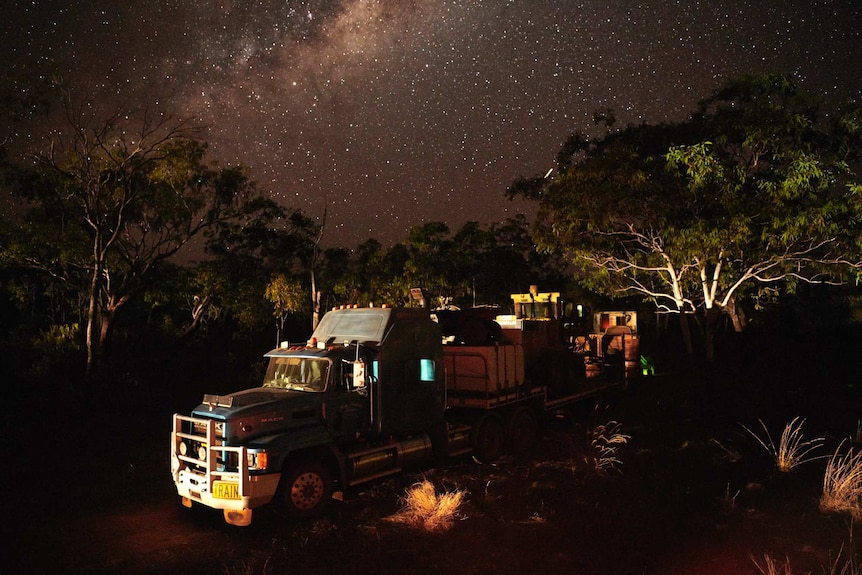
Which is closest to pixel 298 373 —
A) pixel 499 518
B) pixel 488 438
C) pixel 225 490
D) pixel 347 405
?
pixel 347 405

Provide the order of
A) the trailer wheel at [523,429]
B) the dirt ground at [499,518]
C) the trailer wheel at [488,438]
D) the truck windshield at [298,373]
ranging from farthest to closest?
1. the trailer wheel at [523,429]
2. the trailer wheel at [488,438]
3. the truck windshield at [298,373]
4. the dirt ground at [499,518]

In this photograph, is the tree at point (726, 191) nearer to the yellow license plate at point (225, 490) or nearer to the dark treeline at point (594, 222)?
the dark treeline at point (594, 222)

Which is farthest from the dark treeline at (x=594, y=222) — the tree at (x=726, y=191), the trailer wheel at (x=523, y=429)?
the trailer wheel at (x=523, y=429)

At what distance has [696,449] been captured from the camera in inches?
455

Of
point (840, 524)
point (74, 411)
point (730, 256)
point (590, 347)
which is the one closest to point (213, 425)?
point (840, 524)

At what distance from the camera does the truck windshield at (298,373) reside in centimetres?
950

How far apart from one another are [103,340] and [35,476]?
12885 millimetres

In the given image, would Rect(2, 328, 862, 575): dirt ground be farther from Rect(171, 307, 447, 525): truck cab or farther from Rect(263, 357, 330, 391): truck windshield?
Rect(263, 357, 330, 391): truck windshield

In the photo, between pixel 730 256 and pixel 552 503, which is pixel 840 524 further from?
pixel 730 256

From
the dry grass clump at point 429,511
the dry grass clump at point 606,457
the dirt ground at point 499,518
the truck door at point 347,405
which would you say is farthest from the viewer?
the dry grass clump at point 606,457

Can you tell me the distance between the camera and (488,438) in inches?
487

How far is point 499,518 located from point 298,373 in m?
3.72

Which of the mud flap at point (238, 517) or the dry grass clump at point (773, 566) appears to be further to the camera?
the mud flap at point (238, 517)

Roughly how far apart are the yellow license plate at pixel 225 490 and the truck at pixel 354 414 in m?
0.01
